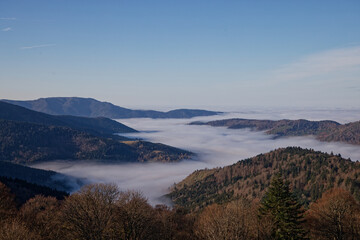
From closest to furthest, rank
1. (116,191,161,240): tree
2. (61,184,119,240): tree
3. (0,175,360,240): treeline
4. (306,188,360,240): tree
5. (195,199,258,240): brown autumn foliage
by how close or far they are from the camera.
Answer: (195,199,258,240): brown autumn foliage < (61,184,119,240): tree < (0,175,360,240): treeline < (116,191,161,240): tree < (306,188,360,240): tree

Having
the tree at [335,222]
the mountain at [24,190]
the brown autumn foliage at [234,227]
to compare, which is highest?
the brown autumn foliage at [234,227]

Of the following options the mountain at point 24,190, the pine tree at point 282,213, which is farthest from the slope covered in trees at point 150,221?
the mountain at point 24,190

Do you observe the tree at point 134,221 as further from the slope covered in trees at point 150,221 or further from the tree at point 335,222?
the tree at point 335,222

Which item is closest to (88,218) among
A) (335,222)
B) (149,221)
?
(149,221)

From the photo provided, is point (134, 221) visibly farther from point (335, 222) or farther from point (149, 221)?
point (335, 222)

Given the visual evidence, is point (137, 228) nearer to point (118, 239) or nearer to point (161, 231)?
point (118, 239)

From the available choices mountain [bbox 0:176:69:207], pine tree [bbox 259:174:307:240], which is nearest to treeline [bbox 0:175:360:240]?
pine tree [bbox 259:174:307:240]

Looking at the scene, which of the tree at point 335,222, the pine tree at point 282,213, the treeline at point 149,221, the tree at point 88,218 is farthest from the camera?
the tree at point 335,222

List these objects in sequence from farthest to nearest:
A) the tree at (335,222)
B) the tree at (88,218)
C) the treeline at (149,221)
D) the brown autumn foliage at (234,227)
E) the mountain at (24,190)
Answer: the mountain at (24,190), the tree at (335,222), the treeline at (149,221), the tree at (88,218), the brown autumn foliage at (234,227)

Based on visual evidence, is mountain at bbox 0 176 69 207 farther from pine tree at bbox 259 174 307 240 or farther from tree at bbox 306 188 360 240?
tree at bbox 306 188 360 240
